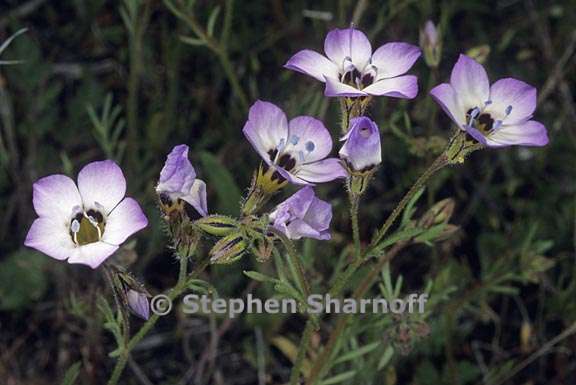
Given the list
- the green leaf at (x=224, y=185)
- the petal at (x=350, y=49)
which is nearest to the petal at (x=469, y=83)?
the petal at (x=350, y=49)

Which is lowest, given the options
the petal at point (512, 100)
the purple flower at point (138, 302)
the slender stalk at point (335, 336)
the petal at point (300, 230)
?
the slender stalk at point (335, 336)

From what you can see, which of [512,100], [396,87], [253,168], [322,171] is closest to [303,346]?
[322,171]

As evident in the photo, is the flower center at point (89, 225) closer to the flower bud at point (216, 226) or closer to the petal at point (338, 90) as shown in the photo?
the flower bud at point (216, 226)

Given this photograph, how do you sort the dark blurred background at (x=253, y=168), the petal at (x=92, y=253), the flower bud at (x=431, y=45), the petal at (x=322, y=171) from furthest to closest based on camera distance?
the dark blurred background at (x=253, y=168)
the flower bud at (x=431, y=45)
the petal at (x=322, y=171)
the petal at (x=92, y=253)

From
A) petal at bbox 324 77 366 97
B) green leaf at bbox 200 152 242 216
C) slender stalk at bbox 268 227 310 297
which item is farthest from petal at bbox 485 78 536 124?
green leaf at bbox 200 152 242 216

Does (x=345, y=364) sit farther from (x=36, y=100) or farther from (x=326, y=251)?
(x=36, y=100)

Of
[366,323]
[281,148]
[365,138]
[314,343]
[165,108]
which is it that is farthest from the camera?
[165,108]

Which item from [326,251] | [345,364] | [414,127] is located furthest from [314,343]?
[414,127]
